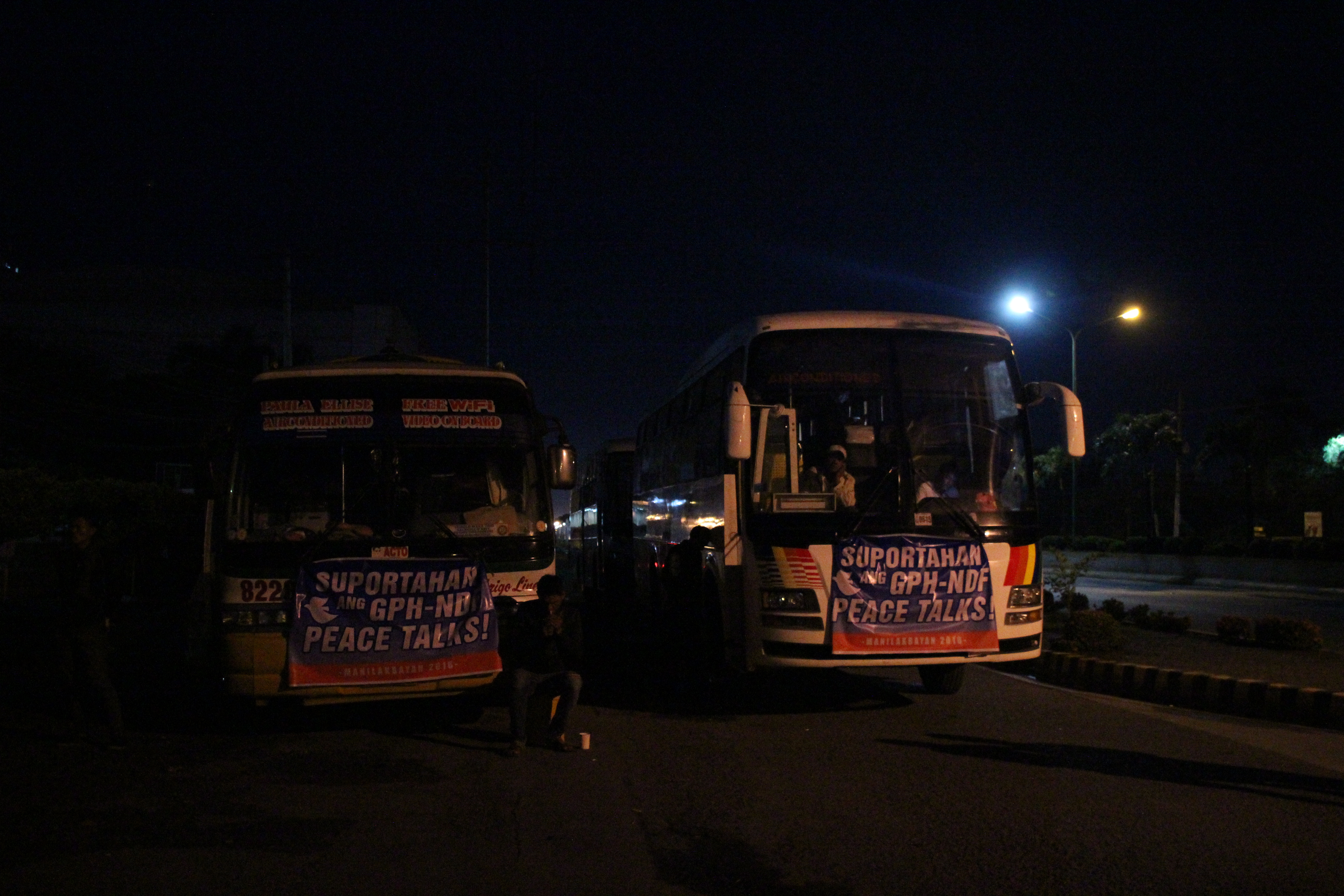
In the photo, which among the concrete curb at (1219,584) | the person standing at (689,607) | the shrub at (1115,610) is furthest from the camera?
the concrete curb at (1219,584)

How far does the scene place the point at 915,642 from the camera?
32.1 feet

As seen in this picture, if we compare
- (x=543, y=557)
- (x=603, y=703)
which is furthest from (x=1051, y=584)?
(x=543, y=557)

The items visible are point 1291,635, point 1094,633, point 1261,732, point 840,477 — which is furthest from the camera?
point 1291,635

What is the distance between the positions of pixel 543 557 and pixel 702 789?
2760 mm

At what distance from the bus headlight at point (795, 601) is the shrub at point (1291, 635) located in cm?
743

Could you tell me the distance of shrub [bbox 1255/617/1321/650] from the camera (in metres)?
13.8

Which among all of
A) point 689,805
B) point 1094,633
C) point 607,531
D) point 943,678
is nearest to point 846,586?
point 943,678

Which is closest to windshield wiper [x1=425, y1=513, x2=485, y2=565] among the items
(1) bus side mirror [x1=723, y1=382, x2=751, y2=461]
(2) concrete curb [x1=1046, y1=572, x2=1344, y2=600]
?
(1) bus side mirror [x1=723, y1=382, x2=751, y2=461]

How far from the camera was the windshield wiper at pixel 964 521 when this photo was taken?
988 cm

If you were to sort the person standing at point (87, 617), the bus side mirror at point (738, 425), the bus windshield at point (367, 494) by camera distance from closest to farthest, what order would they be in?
the person standing at point (87, 617) → the bus windshield at point (367, 494) → the bus side mirror at point (738, 425)

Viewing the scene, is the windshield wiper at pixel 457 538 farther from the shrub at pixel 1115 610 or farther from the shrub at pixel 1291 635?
the shrub at pixel 1115 610

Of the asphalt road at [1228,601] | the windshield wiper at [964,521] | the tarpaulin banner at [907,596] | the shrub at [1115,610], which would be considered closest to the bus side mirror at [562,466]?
the tarpaulin banner at [907,596]

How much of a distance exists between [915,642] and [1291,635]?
6.70 m

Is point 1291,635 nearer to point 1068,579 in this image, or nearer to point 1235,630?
point 1235,630
